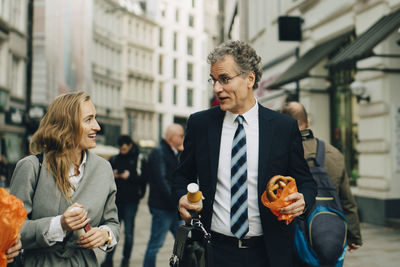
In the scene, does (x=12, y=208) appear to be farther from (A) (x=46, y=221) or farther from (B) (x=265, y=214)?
(B) (x=265, y=214)

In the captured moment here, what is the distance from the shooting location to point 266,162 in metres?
2.81

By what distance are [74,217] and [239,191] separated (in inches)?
→ 33.8

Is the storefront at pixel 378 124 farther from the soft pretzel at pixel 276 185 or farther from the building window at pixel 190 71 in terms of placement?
the building window at pixel 190 71

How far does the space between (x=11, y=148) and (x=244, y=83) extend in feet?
85.0

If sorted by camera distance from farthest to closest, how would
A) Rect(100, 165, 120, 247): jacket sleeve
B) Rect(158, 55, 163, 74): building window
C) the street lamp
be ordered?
Rect(158, 55, 163, 74): building window, the street lamp, Rect(100, 165, 120, 247): jacket sleeve

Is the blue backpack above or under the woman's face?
under

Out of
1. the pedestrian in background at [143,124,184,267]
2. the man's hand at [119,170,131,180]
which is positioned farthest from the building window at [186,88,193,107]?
the pedestrian in background at [143,124,184,267]

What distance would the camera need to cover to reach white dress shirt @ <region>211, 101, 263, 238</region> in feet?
9.23

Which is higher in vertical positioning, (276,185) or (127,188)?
(276,185)

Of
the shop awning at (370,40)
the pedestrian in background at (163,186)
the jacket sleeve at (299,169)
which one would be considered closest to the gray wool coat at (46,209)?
the jacket sleeve at (299,169)

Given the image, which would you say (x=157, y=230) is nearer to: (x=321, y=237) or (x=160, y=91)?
(x=321, y=237)

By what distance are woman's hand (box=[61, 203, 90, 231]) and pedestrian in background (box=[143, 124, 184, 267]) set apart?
3.82m

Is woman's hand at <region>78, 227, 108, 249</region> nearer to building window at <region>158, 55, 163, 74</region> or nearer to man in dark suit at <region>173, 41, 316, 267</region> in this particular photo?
man in dark suit at <region>173, 41, 316, 267</region>

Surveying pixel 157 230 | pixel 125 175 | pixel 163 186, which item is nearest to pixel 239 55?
pixel 163 186
